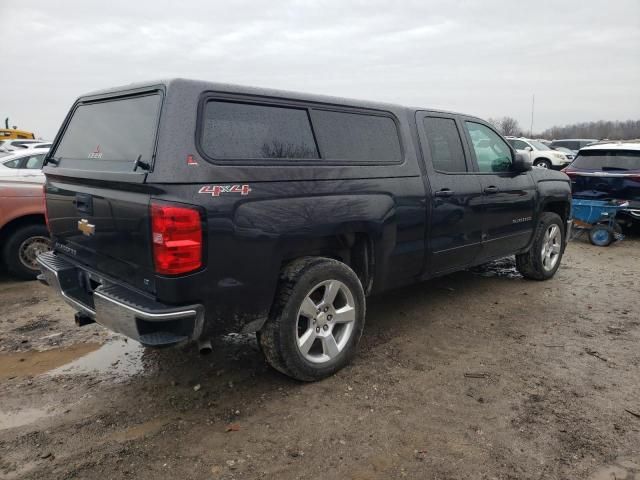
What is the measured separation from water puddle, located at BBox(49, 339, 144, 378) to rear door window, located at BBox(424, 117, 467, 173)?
292cm

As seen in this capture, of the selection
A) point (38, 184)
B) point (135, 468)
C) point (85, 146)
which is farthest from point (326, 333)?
point (38, 184)

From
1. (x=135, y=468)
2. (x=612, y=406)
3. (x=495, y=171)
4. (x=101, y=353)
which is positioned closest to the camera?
(x=135, y=468)

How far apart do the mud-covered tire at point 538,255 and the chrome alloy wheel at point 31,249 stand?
5.70m

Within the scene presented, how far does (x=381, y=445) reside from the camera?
8.82 feet

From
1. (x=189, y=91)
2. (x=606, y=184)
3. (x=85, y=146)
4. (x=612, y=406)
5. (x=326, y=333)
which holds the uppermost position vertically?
(x=189, y=91)

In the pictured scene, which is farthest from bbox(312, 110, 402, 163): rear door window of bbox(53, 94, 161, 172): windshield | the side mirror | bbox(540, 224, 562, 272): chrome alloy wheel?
bbox(540, 224, 562, 272): chrome alloy wheel

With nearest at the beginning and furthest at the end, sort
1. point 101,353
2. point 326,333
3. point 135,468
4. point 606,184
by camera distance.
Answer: point 135,468 < point 326,333 < point 101,353 < point 606,184

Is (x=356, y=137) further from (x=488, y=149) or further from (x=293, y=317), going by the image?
(x=488, y=149)

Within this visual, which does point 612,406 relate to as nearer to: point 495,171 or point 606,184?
point 495,171

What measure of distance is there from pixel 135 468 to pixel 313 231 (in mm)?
1668

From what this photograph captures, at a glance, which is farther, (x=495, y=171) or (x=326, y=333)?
(x=495, y=171)

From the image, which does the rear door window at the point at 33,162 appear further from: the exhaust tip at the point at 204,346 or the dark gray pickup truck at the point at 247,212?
the exhaust tip at the point at 204,346

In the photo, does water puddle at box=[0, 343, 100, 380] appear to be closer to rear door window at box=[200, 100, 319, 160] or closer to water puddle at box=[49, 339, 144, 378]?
water puddle at box=[49, 339, 144, 378]

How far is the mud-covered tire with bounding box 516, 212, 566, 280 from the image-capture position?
18.8 ft
